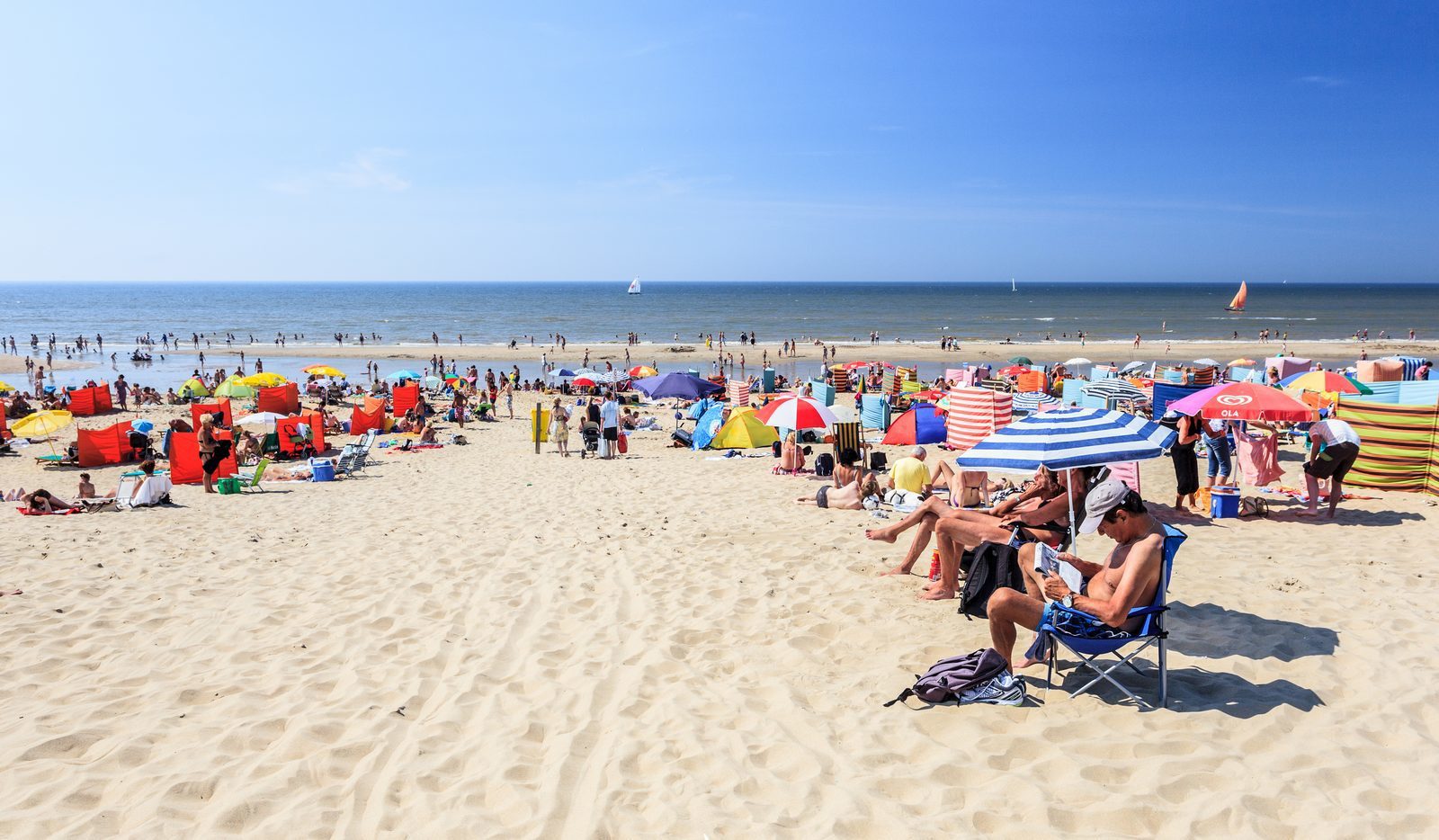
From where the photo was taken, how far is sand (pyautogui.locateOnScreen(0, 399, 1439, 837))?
3.31 metres

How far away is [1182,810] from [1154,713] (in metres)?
0.85

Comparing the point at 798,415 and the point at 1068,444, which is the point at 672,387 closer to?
the point at 798,415

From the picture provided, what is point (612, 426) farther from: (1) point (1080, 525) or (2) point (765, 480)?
(1) point (1080, 525)

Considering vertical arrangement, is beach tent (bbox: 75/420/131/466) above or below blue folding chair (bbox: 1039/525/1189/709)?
below

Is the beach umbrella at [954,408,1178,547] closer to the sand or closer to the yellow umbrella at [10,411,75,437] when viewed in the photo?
the sand

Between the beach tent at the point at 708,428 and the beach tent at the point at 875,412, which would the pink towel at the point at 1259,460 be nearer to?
the beach tent at the point at 875,412

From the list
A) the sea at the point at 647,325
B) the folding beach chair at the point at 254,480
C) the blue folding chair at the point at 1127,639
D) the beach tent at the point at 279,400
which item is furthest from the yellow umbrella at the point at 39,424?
the sea at the point at 647,325

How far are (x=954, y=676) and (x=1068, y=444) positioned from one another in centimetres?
196

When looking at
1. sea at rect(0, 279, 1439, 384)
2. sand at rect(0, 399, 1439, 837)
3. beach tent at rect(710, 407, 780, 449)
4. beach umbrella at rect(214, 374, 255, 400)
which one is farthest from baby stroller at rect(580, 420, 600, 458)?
sea at rect(0, 279, 1439, 384)

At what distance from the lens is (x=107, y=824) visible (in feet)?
10.6

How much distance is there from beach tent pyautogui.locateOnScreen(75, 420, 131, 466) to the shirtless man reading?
1699 centimetres

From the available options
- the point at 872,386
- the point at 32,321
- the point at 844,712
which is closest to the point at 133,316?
the point at 32,321

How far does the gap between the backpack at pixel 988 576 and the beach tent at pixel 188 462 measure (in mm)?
11833

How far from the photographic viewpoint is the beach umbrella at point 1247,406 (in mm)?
8133
